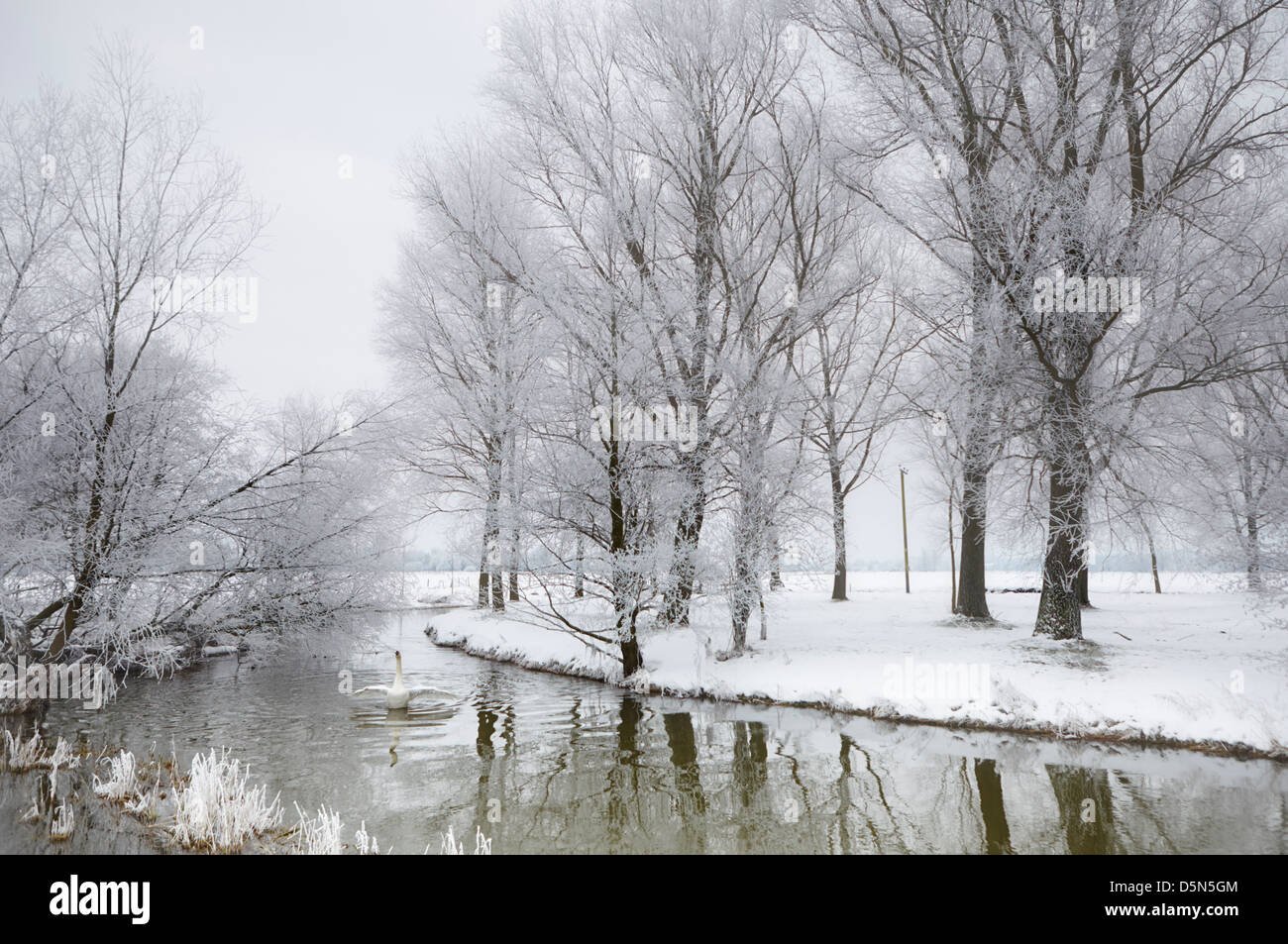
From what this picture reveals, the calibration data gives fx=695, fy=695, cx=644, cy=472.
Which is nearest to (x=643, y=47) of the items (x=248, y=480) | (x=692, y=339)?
(x=692, y=339)

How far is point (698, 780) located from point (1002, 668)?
609 cm

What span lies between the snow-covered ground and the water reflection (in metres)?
0.46

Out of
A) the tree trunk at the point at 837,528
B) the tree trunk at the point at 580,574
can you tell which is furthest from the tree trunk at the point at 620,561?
the tree trunk at the point at 837,528

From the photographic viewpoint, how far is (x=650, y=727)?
10555mm

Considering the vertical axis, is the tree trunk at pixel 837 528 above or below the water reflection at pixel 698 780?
above

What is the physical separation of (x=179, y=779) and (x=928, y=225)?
14.8 metres

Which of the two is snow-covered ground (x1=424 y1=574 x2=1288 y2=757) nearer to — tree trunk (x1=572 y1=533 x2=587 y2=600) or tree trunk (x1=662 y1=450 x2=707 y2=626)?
tree trunk (x1=662 y1=450 x2=707 y2=626)

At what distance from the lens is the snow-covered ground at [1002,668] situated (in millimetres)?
9008

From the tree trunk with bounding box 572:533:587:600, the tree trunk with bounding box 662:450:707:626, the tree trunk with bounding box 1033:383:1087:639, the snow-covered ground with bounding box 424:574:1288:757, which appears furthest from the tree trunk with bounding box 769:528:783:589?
the tree trunk with bounding box 1033:383:1087:639

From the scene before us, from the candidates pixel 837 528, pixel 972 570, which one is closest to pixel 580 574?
pixel 837 528

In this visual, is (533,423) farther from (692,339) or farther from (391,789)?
(391,789)

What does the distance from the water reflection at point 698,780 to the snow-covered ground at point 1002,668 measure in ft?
1.51

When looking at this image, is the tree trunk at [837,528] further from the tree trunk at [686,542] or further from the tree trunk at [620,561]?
the tree trunk at [620,561]

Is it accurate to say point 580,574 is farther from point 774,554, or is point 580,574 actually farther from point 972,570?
point 972,570
